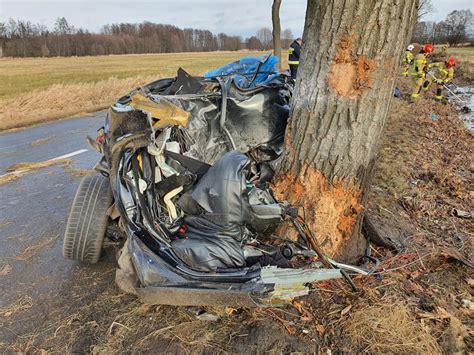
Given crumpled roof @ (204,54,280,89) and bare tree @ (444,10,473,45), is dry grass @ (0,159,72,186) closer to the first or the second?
crumpled roof @ (204,54,280,89)

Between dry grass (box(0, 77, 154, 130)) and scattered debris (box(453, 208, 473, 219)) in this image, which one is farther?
dry grass (box(0, 77, 154, 130))

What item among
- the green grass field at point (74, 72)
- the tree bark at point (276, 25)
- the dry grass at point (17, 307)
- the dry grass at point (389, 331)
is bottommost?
the green grass field at point (74, 72)

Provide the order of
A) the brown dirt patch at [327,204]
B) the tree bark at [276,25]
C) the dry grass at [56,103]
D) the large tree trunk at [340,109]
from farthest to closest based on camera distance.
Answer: the tree bark at [276,25]
the dry grass at [56,103]
the brown dirt patch at [327,204]
the large tree trunk at [340,109]

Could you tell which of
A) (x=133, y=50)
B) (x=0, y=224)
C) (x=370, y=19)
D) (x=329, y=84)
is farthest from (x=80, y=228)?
(x=133, y=50)

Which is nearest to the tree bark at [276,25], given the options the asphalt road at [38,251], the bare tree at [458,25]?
the asphalt road at [38,251]

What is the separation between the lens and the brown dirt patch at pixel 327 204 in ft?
8.47

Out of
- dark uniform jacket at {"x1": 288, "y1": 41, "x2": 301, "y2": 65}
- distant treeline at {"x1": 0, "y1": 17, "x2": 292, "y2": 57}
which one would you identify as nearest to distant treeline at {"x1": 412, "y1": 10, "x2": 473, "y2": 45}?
distant treeline at {"x1": 0, "y1": 17, "x2": 292, "y2": 57}

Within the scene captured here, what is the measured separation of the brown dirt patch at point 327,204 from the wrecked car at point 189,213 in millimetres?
150

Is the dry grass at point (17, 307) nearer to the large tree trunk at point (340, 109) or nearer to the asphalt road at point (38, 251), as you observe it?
the asphalt road at point (38, 251)

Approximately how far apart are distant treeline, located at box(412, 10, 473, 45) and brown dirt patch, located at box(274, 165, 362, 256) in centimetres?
7148

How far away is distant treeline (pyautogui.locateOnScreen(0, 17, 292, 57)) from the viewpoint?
68.6 metres

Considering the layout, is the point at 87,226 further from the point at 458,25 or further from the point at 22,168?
the point at 458,25

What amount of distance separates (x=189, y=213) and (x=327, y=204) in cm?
94

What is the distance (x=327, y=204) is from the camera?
2.59 meters
